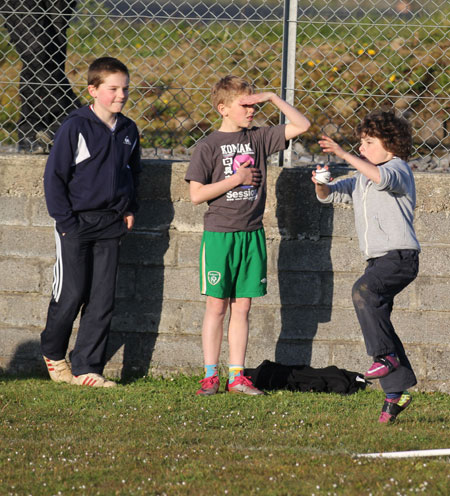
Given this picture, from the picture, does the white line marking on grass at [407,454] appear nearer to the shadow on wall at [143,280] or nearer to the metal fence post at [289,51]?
the shadow on wall at [143,280]

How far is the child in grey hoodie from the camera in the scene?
15.4 feet

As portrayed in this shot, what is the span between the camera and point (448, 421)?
4.93 meters

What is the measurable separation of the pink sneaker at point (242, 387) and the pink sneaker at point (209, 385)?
0.10 meters

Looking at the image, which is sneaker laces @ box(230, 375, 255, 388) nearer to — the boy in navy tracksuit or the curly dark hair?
the boy in navy tracksuit

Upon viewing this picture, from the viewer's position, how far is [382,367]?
4.65 meters

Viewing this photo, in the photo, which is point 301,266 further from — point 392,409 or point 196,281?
point 392,409

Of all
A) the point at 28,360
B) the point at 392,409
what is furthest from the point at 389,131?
the point at 28,360

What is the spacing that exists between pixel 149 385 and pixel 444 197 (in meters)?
2.40

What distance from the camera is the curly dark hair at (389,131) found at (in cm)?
482

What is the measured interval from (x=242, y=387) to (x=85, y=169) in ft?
5.75

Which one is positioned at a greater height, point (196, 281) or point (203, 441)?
point (196, 281)

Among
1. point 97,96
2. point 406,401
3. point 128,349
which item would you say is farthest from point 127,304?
point 406,401

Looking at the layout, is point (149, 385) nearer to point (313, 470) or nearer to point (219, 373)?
point (219, 373)

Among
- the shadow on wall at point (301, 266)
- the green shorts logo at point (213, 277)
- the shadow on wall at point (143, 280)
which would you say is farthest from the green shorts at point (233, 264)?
the shadow on wall at point (143, 280)
